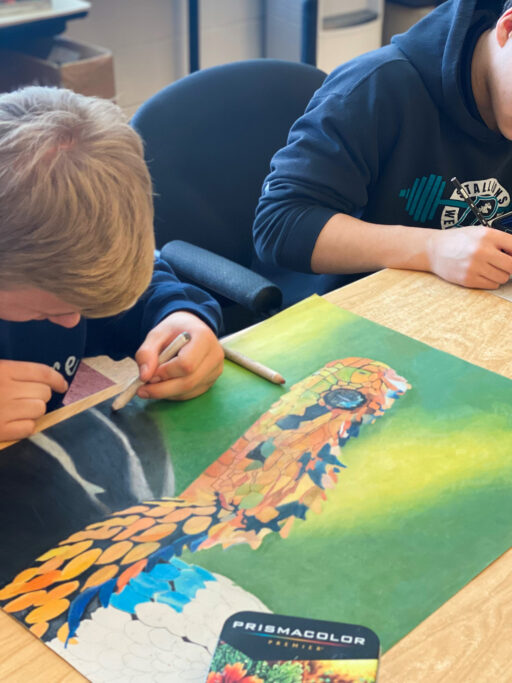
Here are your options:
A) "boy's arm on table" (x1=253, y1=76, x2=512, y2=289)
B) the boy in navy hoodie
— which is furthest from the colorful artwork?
"boy's arm on table" (x1=253, y1=76, x2=512, y2=289)

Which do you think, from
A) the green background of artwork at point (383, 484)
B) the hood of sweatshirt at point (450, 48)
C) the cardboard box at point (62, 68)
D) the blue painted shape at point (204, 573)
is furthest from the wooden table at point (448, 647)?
the cardboard box at point (62, 68)

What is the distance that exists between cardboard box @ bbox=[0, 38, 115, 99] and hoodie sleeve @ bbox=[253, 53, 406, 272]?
60.3 inches

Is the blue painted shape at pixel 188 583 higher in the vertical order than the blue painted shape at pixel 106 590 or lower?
higher

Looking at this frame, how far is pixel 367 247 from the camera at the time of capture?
1.08m

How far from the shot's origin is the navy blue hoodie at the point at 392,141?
113 centimetres

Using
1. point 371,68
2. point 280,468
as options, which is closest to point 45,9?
point 371,68

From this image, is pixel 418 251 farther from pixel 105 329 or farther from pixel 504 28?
pixel 105 329

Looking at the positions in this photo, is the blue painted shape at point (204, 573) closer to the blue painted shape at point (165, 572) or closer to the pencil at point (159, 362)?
the blue painted shape at point (165, 572)

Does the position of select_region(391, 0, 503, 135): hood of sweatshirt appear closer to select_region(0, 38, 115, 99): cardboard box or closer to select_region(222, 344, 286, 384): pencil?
select_region(222, 344, 286, 384): pencil

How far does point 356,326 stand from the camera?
2.96ft

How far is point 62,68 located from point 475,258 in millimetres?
1813

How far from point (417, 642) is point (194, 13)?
111 inches

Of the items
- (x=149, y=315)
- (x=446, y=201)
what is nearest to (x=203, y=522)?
(x=149, y=315)

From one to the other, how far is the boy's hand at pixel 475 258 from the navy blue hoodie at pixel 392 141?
176 millimetres
